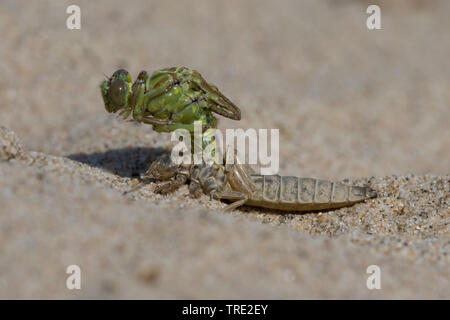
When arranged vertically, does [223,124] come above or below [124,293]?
above

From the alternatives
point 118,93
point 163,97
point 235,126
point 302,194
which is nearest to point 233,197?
point 302,194

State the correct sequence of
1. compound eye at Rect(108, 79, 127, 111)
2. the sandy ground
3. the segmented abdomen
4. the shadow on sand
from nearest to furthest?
the sandy ground → compound eye at Rect(108, 79, 127, 111) → the segmented abdomen → the shadow on sand

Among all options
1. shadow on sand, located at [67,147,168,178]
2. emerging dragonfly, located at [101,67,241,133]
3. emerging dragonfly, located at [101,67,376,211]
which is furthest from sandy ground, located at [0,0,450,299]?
emerging dragonfly, located at [101,67,241,133]

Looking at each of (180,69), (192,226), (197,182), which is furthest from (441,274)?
(180,69)

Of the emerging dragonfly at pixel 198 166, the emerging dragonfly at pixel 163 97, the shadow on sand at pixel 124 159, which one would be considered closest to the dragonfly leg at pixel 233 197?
the emerging dragonfly at pixel 198 166

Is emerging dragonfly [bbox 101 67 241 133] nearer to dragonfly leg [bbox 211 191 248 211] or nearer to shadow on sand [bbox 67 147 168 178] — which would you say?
dragonfly leg [bbox 211 191 248 211]

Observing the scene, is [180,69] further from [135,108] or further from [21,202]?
[21,202]

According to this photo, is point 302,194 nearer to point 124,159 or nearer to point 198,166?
point 198,166

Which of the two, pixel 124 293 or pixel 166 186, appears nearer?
pixel 124 293
